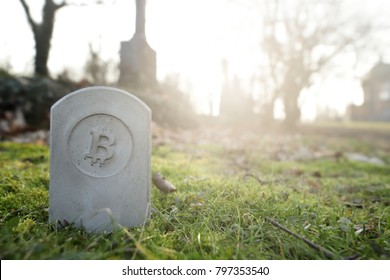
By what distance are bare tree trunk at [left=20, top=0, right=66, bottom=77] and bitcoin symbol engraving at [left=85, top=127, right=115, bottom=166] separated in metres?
9.23

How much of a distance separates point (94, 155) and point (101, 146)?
0.08 m

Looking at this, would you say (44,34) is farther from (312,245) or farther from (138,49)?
(312,245)

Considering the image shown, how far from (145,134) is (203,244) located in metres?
0.90

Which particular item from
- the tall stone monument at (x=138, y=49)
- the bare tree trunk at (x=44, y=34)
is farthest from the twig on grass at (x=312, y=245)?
the bare tree trunk at (x=44, y=34)

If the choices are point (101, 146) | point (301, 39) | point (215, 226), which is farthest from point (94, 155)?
point (301, 39)

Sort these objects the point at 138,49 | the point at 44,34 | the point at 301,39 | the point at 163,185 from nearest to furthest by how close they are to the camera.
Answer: the point at 163,185 < the point at 138,49 < the point at 44,34 < the point at 301,39

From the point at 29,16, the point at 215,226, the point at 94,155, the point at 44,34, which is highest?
the point at 29,16

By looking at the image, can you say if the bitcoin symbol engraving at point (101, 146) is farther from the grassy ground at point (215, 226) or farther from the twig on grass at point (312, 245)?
the twig on grass at point (312, 245)

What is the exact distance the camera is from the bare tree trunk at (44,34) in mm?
10344

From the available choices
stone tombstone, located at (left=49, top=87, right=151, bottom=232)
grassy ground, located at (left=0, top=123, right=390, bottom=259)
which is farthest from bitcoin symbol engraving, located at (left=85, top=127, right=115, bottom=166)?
grassy ground, located at (left=0, top=123, right=390, bottom=259)

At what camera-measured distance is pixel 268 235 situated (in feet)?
7.14

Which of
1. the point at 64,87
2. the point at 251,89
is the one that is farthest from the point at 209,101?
the point at 64,87

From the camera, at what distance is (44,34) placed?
10.4 metres

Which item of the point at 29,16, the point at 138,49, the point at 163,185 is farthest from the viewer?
the point at 29,16
